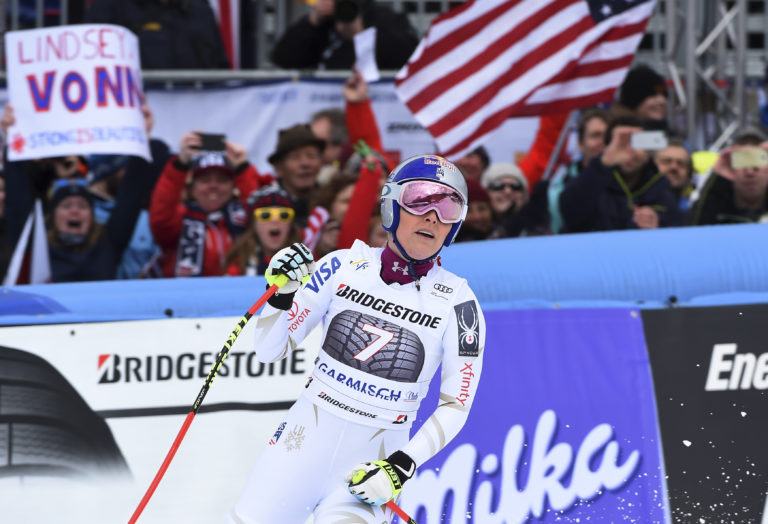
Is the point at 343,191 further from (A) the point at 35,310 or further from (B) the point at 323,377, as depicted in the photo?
(B) the point at 323,377

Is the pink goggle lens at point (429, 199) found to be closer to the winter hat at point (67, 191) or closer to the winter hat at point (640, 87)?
the winter hat at point (67, 191)

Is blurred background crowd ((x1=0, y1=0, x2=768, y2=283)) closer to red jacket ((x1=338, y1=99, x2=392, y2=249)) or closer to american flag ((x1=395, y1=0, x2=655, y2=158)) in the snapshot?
red jacket ((x1=338, y1=99, x2=392, y2=249))

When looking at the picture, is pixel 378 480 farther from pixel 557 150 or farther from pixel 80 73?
pixel 557 150

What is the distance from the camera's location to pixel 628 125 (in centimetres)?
700

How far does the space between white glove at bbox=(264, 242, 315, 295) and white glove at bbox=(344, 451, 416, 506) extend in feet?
2.14

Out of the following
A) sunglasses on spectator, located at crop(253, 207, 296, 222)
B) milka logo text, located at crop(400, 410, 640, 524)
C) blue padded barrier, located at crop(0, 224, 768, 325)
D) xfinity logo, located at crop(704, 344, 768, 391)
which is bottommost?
milka logo text, located at crop(400, 410, 640, 524)

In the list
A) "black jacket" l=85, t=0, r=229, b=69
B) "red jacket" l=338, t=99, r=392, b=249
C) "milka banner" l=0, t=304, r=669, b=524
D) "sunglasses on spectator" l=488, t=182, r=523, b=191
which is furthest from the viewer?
"black jacket" l=85, t=0, r=229, b=69

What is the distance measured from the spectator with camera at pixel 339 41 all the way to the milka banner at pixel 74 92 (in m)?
1.86

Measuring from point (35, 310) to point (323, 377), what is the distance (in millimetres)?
1774

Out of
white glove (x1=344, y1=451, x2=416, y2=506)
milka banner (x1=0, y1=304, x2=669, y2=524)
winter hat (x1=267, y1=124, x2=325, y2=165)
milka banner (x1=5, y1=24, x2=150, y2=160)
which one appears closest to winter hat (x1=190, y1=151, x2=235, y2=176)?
milka banner (x1=5, y1=24, x2=150, y2=160)

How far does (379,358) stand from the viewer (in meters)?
4.20

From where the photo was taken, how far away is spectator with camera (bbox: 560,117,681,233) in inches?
266

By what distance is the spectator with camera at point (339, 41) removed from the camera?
845cm

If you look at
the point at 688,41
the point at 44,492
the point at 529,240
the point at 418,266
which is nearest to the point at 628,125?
the point at 529,240
